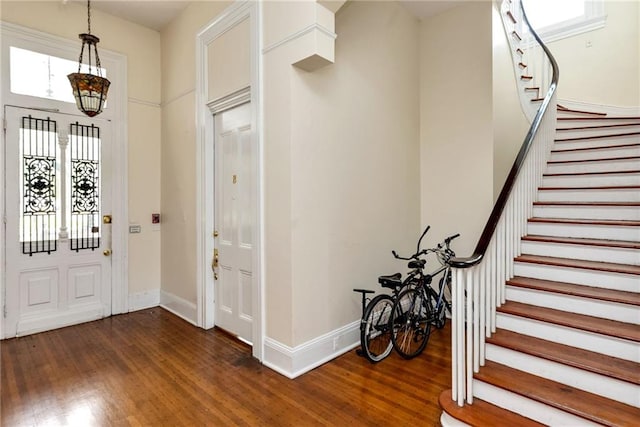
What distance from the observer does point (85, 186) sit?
3.87 m

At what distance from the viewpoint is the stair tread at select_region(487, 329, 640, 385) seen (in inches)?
74.7

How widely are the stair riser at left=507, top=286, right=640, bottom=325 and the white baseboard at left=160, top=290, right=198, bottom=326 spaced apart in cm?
322

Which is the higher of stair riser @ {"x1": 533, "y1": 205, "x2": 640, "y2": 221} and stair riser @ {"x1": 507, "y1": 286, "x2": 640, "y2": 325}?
stair riser @ {"x1": 533, "y1": 205, "x2": 640, "y2": 221}

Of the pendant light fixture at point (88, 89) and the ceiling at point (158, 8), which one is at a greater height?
the ceiling at point (158, 8)

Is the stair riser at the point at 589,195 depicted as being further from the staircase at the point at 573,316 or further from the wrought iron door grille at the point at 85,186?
the wrought iron door grille at the point at 85,186

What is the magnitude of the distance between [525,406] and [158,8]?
510 cm

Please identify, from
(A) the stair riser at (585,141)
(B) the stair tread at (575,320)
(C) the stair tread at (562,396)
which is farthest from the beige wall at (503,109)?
(C) the stair tread at (562,396)

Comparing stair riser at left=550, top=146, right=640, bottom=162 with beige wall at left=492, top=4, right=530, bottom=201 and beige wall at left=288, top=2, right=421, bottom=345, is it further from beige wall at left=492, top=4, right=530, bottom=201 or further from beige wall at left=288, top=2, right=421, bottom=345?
beige wall at left=288, top=2, right=421, bottom=345

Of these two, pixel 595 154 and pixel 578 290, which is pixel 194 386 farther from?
pixel 595 154

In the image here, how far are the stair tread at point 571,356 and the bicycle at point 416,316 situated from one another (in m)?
0.75

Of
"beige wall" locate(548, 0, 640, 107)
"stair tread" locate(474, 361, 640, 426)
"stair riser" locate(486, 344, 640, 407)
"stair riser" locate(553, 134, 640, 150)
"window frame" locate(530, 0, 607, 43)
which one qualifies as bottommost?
"stair tread" locate(474, 361, 640, 426)

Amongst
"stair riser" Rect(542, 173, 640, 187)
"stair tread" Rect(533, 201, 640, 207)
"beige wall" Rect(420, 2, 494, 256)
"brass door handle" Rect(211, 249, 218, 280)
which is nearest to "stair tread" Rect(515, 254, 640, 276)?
"stair tread" Rect(533, 201, 640, 207)

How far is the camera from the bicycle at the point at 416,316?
2.95m

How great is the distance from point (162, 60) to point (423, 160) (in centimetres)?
364
